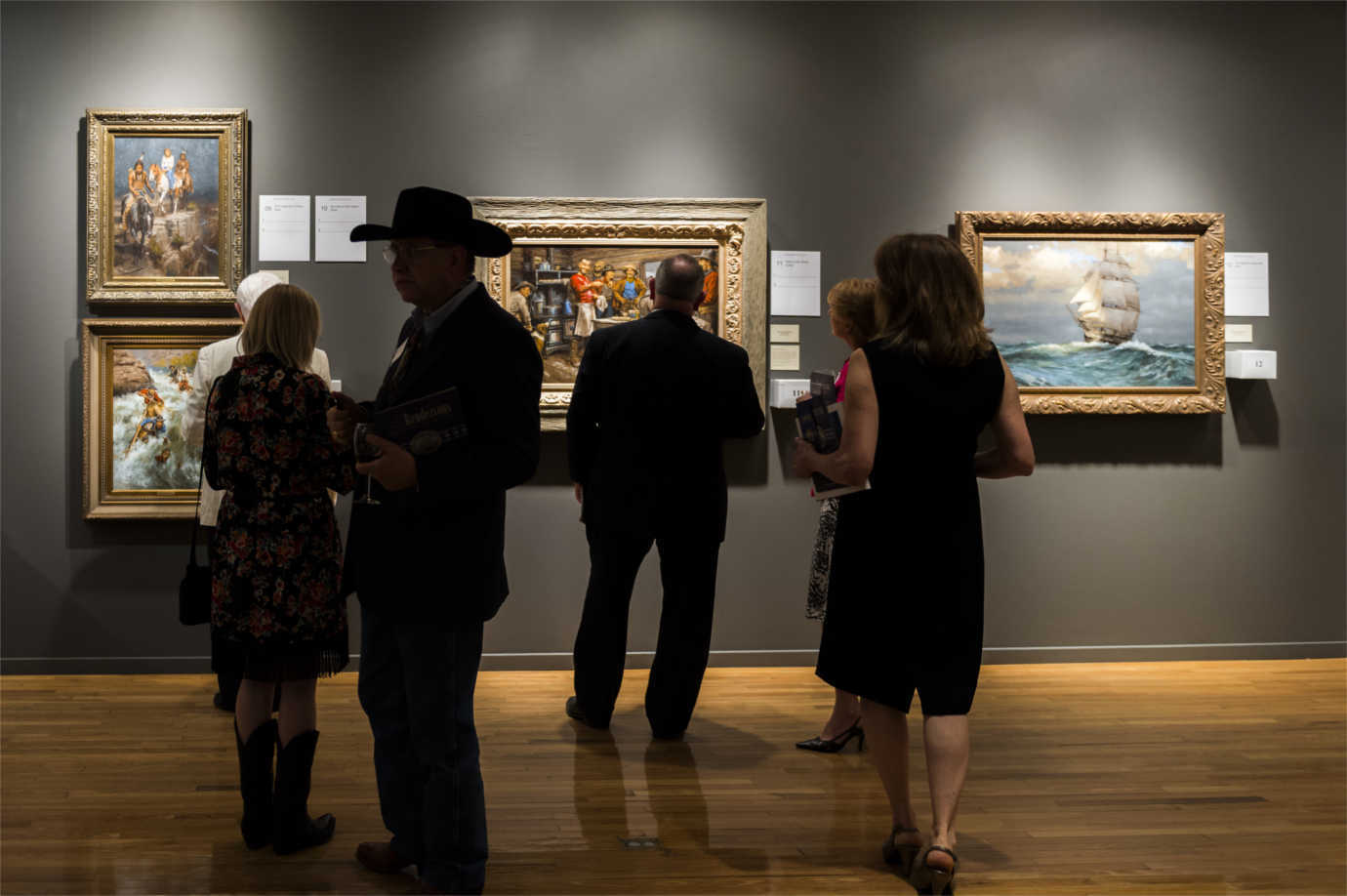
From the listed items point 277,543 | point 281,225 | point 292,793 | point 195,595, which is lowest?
point 292,793

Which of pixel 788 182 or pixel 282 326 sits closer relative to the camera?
pixel 282 326

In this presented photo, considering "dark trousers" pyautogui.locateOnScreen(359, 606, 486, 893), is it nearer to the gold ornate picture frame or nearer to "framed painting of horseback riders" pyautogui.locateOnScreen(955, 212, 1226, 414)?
the gold ornate picture frame

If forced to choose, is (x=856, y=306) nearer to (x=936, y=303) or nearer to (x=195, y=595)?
(x=936, y=303)

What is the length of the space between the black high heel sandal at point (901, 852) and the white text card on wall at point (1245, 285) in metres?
3.84

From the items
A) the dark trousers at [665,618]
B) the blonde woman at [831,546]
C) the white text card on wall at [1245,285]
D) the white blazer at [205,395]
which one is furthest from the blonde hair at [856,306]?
the white text card on wall at [1245,285]

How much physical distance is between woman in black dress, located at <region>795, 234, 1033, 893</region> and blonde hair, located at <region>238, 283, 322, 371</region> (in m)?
1.44

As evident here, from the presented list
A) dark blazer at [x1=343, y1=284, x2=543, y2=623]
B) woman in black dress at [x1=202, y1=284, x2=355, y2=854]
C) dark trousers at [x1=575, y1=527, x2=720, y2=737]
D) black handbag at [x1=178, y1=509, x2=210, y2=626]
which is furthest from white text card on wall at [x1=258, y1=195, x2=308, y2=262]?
dark blazer at [x1=343, y1=284, x2=543, y2=623]

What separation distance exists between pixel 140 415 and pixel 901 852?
4.04 m

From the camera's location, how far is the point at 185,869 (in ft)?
9.52

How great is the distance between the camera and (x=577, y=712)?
4.42m

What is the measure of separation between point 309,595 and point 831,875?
5.20 ft

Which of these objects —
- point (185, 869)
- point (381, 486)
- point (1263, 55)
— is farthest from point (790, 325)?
point (185, 869)

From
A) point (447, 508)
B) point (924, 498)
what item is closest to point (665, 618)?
point (924, 498)

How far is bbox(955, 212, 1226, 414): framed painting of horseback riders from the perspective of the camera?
5504 mm
